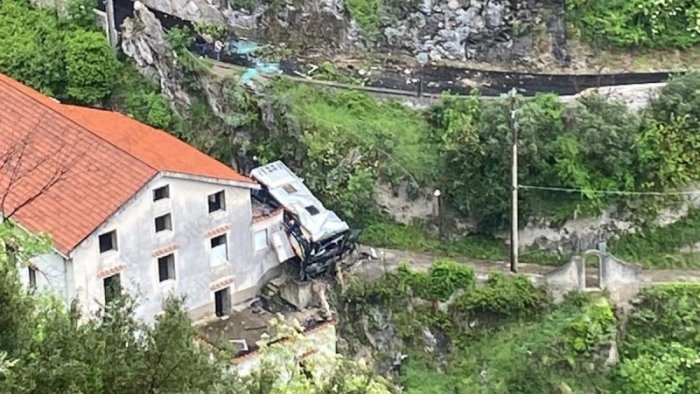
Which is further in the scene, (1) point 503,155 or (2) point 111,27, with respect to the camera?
(2) point 111,27

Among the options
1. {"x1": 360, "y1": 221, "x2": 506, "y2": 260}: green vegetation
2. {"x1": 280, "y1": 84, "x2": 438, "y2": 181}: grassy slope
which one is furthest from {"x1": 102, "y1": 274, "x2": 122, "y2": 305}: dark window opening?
{"x1": 280, "y1": 84, "x2": 438, "y2": 181}: grassy slope

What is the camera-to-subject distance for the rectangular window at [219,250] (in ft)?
106

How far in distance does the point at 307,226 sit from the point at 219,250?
6.59 ft

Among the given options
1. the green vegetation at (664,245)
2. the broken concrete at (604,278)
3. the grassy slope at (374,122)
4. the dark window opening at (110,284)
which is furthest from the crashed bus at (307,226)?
the green vegetation at (664,245)

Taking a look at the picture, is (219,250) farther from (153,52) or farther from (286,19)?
(286,19)

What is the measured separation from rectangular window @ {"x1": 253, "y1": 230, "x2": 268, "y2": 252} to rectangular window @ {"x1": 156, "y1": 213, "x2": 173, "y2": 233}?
7.55ft

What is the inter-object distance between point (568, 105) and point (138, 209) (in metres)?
10.1

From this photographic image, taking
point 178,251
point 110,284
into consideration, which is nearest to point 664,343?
point 178,251

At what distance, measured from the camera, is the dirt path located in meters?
32.8

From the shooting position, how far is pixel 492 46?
119 feet

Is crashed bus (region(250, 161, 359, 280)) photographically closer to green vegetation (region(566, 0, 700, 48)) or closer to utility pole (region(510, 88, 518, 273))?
utility pole (region(510, 88, 518, 273))

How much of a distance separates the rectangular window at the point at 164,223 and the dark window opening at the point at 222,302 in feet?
7.20

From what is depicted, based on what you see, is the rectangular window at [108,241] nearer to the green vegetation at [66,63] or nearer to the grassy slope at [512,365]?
the grassy slope at [512,365]

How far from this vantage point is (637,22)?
3591cm
